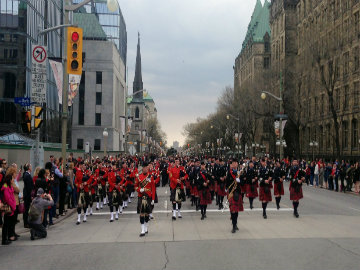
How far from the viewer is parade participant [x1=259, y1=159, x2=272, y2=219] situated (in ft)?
51.8

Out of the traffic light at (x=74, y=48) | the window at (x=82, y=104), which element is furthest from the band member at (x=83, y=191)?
the window at (x=82, y=104)

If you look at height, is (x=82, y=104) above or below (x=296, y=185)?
above

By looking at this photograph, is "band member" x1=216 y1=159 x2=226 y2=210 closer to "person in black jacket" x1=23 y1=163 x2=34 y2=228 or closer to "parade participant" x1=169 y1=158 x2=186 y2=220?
"parade participant" x1=169 y1=158 x2=186 y2=220

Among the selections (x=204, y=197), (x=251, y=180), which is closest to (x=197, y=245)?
(x=204, y=197)

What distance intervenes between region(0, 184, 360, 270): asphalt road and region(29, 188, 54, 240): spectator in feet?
0.94

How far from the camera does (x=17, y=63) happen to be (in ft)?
143

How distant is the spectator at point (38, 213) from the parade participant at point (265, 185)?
24.3 feet

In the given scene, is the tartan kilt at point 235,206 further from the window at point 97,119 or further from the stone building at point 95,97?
the window at point 97,119

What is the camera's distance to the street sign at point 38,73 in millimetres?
15281

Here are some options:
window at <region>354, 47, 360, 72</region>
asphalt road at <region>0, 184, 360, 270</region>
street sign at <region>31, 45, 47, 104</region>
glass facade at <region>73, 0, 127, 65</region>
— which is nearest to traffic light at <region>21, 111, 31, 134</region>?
street sign at <region>31, 45, 47, 104</region>

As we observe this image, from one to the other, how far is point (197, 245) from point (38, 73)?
893 centimetres

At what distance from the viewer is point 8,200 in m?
10.6

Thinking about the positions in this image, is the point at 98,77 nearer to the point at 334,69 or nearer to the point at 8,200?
the point at 334,69

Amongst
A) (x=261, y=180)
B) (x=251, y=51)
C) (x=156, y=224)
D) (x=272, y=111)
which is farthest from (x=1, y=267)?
(x=251, y=51)
